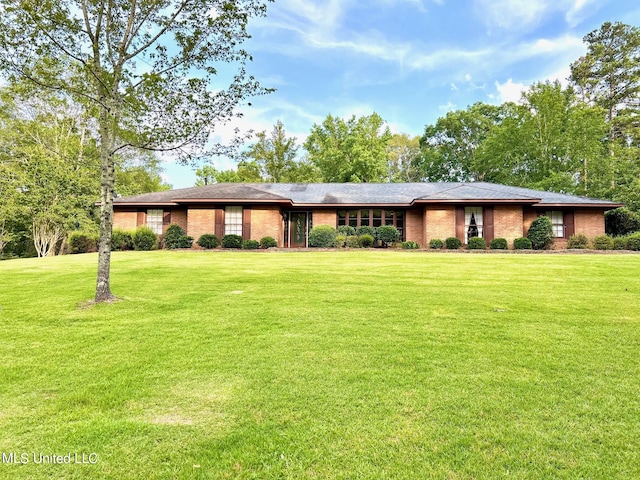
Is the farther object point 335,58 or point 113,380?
point 335,58

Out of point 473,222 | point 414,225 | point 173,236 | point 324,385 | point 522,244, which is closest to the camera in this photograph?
point 324,385

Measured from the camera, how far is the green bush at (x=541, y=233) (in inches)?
723

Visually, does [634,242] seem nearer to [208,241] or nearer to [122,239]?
[208,241]

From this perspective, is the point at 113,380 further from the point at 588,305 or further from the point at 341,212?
the point at 341,212

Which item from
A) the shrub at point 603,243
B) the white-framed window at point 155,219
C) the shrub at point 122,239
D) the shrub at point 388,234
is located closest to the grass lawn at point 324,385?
the shrub at point 388,234

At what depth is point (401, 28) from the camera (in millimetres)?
17625

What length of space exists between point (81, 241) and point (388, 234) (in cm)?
1754

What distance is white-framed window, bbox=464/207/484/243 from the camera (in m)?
19.3

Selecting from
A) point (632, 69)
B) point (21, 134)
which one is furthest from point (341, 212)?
point (632, 69)

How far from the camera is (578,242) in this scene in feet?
59.7

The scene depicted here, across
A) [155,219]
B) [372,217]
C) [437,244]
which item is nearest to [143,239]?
[155,219]

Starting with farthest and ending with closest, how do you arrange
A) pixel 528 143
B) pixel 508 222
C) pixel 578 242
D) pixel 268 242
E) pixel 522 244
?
1. pixel 528 143
2. pixel 508 222
3. pixel 268 242
4. pixel 578 242
5. pixel 522 244

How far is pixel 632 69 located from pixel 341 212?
1184 inches

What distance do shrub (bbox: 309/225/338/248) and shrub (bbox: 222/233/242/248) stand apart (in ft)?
12.4
